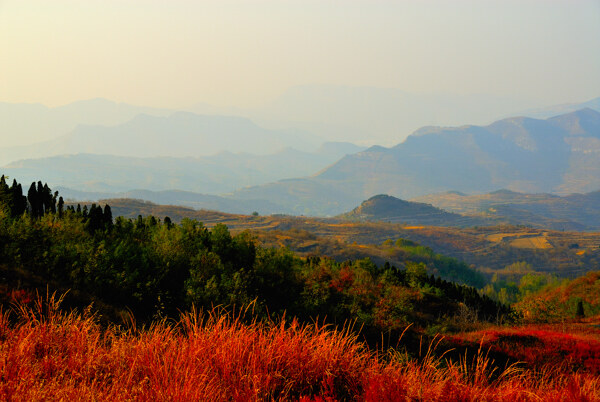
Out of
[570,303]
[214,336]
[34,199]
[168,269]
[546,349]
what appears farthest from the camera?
[570,303]

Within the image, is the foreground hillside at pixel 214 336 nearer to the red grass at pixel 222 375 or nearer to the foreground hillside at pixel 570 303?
the red grass at pixel 222 375

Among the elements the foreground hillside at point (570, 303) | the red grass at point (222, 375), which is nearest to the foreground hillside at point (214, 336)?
the red grass at point (222, 375)

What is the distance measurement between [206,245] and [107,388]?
24.7 meters

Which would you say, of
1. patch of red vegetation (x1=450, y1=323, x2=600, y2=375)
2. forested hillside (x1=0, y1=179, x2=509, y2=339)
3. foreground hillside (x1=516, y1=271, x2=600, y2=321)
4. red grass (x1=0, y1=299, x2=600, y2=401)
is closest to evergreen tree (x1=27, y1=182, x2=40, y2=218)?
forested hillside (x1=0, y1=179, x2=509, y2=339)

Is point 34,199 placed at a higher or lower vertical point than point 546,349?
higher

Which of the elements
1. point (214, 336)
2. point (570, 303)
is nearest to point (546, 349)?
point (214, 336)

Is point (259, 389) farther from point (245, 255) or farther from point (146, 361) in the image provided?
point (245, 255)

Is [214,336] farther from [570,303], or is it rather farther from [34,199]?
[570,303]

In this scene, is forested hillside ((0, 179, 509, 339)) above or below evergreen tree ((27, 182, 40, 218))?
below

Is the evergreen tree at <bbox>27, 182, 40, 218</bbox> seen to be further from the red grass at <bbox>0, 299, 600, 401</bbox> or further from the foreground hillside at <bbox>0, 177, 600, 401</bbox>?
the red grass at <bbox>0, 299, 600, 401</bbox>

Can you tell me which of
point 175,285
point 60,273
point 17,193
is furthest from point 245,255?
point 17,193

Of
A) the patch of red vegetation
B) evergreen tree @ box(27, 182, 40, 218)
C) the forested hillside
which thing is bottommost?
the patch of red vegetation

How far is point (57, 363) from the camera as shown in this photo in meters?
7.84

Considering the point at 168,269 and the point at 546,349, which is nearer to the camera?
the point at 168,269
